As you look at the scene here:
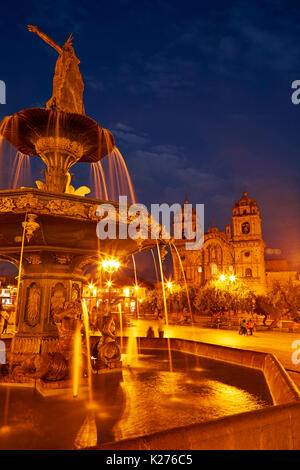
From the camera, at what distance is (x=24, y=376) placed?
6.13 meters

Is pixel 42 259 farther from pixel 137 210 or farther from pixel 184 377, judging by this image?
pixel 184 377

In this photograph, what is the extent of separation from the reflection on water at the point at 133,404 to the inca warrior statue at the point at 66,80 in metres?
6.54

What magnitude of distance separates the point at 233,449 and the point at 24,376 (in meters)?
4.77

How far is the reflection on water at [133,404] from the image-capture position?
3.74 meters

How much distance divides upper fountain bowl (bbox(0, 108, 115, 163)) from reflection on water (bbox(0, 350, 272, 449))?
5.90m

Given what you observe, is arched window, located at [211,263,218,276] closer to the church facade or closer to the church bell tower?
the church facade

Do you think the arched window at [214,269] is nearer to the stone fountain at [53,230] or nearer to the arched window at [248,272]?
the arched window at [248,272]

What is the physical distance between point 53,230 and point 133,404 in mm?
3822

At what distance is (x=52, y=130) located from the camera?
771 centimetres


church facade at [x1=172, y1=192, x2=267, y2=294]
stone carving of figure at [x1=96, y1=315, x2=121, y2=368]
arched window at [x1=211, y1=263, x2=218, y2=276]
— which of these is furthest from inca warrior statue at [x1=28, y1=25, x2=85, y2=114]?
arched window at [x1=211, y1=263, x2=218, y2=276]

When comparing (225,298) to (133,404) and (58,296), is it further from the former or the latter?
(133,404)

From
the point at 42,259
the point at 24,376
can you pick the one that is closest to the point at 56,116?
the point at 42,259

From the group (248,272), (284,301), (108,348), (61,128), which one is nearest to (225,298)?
(284,301)

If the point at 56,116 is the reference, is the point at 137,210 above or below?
below
